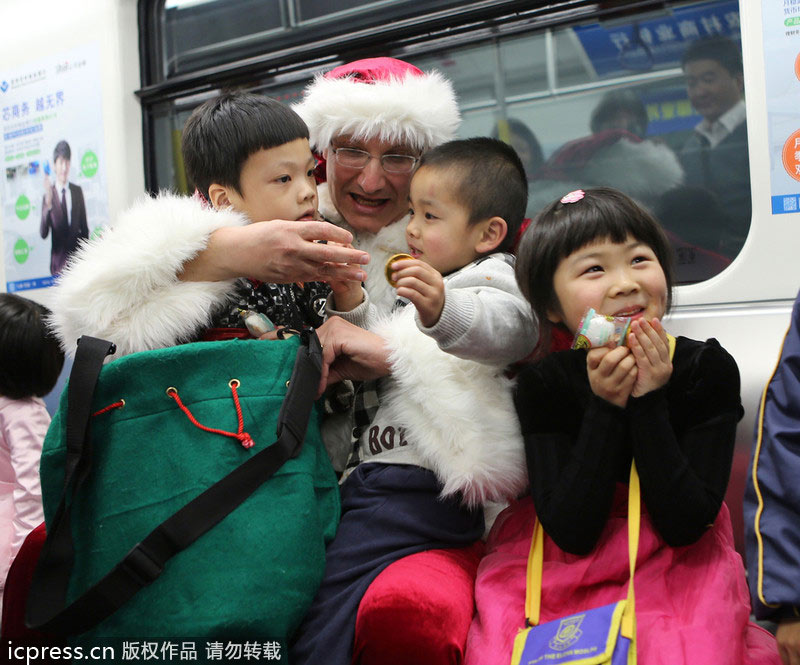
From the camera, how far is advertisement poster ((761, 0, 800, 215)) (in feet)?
6.28

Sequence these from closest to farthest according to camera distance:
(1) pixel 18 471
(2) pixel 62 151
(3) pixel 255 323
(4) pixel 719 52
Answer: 1. (3) pixel 255 323
2. (4) pixel 719 52
3. (1) pixel 18 471
4. (2) pixel 62 151

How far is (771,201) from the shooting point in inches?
76.8

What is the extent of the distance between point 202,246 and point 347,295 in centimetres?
35

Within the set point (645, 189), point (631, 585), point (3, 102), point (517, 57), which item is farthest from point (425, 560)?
point (3, 102)

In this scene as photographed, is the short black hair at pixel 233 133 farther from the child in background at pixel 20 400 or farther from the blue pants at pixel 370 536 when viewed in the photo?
the child in background at pixel 20 400

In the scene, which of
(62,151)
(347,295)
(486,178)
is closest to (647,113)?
(486,178)

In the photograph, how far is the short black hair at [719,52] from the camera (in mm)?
2031

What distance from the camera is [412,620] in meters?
1.44

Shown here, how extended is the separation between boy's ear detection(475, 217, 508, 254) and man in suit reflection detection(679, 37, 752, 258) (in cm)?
62

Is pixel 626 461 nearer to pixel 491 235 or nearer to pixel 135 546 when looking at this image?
pixel 491 235

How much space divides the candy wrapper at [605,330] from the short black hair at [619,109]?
947 millimetres

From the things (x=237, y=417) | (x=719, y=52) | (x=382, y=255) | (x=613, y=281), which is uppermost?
(x=719, y=52)

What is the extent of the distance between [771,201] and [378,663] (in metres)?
1.43

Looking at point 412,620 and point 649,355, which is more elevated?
point 649,355
